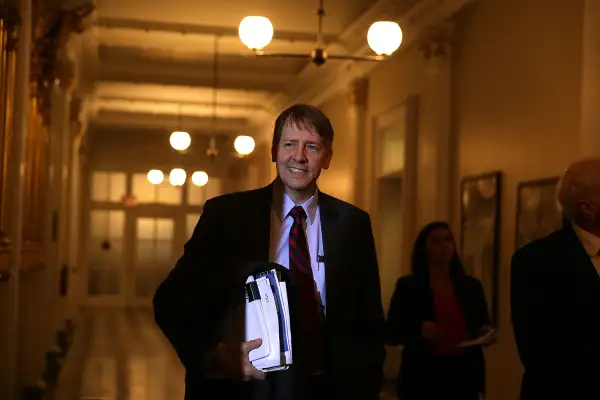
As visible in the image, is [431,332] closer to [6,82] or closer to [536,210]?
[536,210]

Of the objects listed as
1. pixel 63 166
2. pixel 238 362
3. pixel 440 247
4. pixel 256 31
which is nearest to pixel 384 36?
pixel 256 31

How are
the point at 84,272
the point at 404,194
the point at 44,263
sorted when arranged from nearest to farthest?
the point at 44,263, the point at 404,194, the point at 84,272

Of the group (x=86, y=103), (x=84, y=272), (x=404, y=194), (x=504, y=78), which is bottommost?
(x=84, y=272)

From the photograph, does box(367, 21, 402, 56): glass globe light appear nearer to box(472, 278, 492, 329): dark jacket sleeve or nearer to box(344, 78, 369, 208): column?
box(472, 278, 492, 329): dark jacket sleeve

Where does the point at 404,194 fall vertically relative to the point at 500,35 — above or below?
below

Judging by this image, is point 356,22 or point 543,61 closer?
point 543,61

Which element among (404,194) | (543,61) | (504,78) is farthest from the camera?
(404,194)

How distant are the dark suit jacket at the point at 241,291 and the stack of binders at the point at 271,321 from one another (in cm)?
6

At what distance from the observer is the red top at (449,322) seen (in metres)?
4.48

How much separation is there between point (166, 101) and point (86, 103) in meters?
1.51

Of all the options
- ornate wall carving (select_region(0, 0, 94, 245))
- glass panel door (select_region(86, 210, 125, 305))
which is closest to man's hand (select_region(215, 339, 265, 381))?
ornate wall carving (select_region(0, 0, 94, 245))

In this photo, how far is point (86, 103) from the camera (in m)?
16.4

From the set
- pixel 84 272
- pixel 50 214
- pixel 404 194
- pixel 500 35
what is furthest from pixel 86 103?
pixel 500 35

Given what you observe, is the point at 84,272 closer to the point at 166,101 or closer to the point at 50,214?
the point at 166,101
